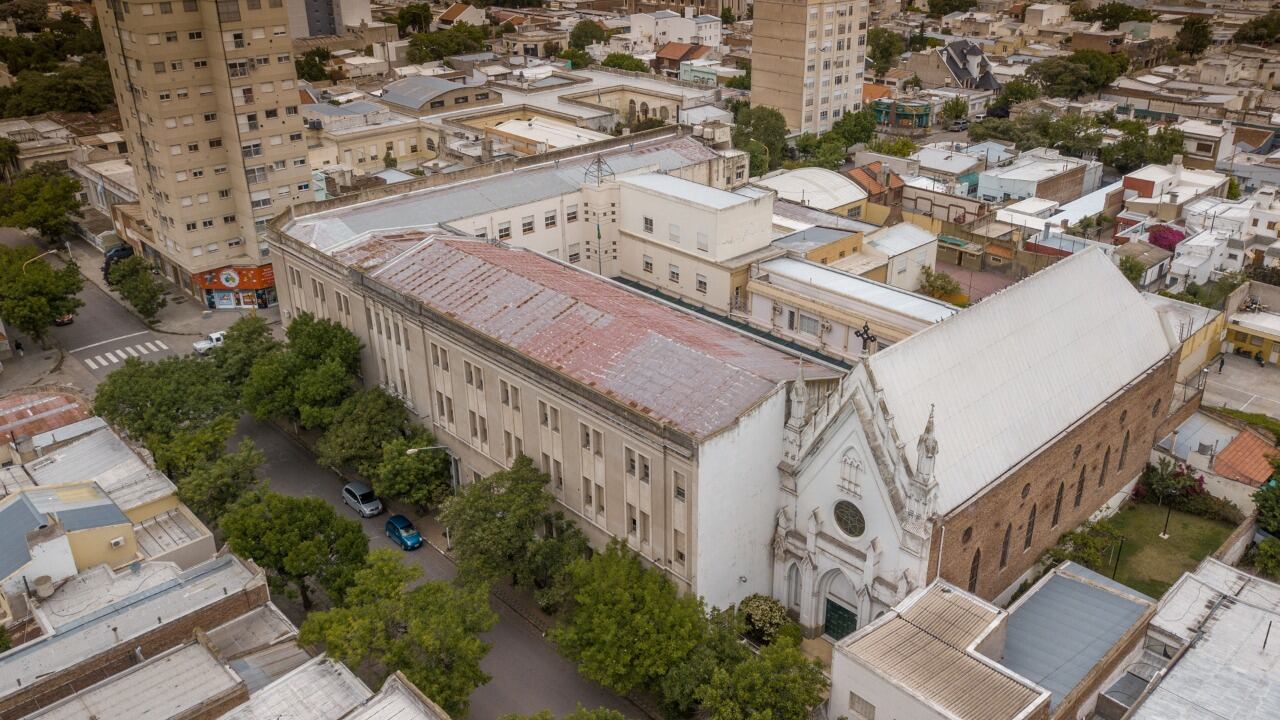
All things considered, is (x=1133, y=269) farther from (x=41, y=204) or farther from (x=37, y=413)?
(x=41, y=204)

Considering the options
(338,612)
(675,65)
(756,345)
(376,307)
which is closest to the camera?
(338,612)

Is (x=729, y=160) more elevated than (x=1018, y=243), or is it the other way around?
(x=729, y=160)

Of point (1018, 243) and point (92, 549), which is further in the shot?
point (1018, 243)

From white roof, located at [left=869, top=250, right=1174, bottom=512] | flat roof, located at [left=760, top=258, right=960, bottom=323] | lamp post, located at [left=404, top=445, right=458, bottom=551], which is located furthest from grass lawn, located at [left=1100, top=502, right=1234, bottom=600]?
lamp post, located at [left=404, top=445, right=458, bottom=551]

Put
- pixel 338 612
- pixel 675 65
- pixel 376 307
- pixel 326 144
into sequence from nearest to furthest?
pixel 338 612 < pixel 376 307 < pixel 326 144 < pixel 675 65

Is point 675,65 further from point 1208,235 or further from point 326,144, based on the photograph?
point 1208,235

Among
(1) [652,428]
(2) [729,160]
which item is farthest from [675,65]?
(1) [652,428]

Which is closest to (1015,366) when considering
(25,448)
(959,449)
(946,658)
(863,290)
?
(959,449)
